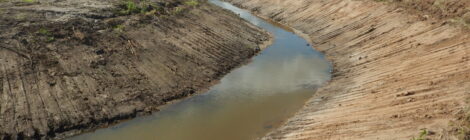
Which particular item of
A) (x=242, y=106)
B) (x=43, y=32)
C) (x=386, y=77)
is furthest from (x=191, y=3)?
(x=386, y=77)

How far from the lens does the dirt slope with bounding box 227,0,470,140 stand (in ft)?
46.7

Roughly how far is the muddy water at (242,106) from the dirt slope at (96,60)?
0.85 m

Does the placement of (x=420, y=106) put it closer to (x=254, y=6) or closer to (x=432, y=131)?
(x=432, y=131)

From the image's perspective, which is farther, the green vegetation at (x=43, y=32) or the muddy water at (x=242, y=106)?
the green vegetation at (x=43, y=32)

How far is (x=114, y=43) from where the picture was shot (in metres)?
24.0

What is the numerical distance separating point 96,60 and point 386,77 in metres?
14.7

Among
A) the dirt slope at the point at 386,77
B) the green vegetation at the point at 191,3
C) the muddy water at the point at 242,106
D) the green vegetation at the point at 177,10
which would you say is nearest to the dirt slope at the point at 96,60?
the green vegetation at the point at 177,10

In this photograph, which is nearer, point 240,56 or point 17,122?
point 17,122

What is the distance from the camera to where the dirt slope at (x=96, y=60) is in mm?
17781

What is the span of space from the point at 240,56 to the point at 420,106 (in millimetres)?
13532

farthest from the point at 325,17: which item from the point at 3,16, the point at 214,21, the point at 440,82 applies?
the point at 3,16

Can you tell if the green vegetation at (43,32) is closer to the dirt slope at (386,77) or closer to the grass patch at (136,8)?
the grass patch at (136,8)

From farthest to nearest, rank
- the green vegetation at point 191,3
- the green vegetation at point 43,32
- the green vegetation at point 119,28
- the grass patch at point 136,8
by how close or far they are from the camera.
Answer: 1. the green vegetation at point 191,3
2. the grass patch at point 136,8
3. the green vegetation at point 119,28
4. the green vegetation at point 43,32

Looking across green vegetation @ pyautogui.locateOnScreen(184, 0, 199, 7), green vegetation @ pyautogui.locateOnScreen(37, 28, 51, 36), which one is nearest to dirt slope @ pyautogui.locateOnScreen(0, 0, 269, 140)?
green vegetation @ pyautogui.locateOnScreen(37, 28, 51, 36)
